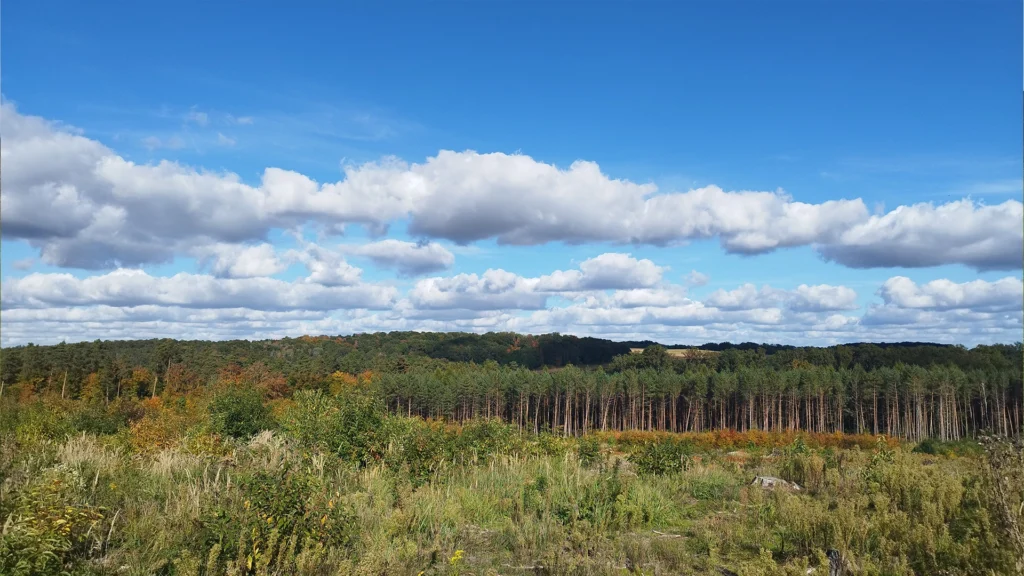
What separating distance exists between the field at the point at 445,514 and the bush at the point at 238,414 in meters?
4.00

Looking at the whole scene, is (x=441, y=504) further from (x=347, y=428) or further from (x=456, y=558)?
(x=347, y=428)

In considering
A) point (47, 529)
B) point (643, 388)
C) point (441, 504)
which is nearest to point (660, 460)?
point (441, 504)

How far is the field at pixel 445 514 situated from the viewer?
6.11 m

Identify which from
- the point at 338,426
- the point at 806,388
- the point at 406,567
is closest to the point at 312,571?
the point at 406,567

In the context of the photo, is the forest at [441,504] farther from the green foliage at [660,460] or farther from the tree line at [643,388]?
the tree line at [643,388]

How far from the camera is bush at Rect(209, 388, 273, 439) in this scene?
19.1m

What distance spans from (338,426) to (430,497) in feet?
16.3

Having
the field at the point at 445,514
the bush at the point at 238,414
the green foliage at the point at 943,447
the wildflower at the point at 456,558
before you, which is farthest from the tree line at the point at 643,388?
the wildflower at the point at 456,558

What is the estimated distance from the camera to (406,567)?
6.97 meters

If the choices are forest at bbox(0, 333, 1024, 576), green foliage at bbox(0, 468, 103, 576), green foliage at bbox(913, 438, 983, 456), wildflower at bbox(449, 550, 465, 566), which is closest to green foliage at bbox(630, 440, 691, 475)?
forest at bbox(0, 333, 1024, 576)

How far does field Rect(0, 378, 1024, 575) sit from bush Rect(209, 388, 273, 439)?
13.1ft

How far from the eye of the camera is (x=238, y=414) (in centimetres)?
2003

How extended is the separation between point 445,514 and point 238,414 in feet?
43.9

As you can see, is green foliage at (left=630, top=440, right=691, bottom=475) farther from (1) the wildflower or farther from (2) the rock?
(1) the wildflower
